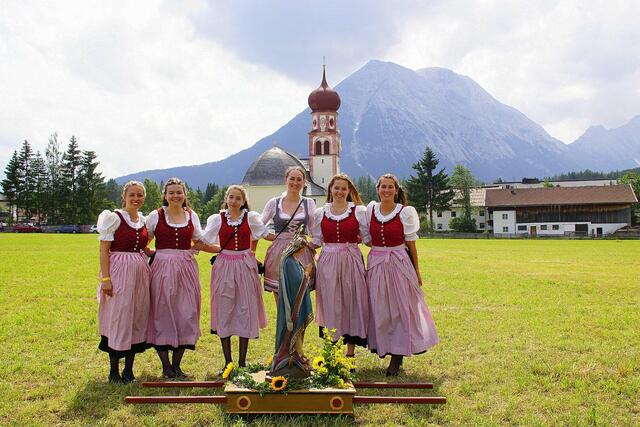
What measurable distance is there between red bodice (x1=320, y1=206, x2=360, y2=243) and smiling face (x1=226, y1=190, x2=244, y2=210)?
1.08 meters

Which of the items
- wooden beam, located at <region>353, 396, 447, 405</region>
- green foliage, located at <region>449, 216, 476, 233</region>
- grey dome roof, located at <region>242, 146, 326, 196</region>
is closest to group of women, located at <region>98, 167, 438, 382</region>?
wooden beam, located at <region>353, 396, 447, 405</region>

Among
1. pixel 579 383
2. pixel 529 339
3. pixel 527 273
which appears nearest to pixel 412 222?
pixel 579 383

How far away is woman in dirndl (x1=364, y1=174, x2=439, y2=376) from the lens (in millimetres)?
6621

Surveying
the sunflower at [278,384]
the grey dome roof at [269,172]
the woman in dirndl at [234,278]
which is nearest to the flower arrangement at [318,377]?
the sunflower at [278,384]

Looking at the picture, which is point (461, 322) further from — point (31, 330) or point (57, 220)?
point (57, 220)

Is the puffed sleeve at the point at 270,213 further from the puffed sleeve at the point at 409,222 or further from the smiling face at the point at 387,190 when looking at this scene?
the puffed sleeve at the point at 409,222

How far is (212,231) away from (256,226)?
53 cm

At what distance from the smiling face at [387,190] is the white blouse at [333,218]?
0.94 feet

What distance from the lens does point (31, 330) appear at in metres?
8.97

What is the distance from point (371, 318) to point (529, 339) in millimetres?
3075

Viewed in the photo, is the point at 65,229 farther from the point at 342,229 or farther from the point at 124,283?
the point at 342,229

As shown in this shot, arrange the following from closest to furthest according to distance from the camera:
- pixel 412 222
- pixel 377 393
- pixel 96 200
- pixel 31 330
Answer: pixel 377 393, pixel 412 222, pixel 31 330, pixel 96 200

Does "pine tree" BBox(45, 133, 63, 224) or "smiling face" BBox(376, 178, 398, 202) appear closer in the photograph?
"smiling face" BBox(376, 178, 398, 202)

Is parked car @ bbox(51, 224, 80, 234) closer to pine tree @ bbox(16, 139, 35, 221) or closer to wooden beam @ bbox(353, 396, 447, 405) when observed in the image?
pine tree @ bbox(16, 139, 35, 221)
